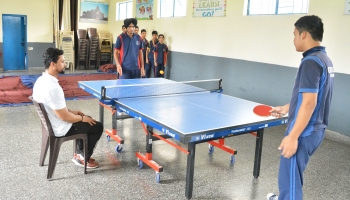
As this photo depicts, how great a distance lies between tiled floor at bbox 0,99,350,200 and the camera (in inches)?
125

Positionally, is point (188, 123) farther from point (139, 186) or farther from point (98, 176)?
point (98, 176)

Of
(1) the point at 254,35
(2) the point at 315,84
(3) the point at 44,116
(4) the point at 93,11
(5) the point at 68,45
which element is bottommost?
(3) the point at 44,116

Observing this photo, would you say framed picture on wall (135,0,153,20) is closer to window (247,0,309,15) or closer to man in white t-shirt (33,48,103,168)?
window (247,0,309,15)

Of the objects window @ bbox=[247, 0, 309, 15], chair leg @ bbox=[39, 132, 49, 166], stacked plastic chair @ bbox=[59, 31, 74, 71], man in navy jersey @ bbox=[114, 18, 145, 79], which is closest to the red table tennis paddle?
chair leg @ bbox=[39, 132, 49, 166]

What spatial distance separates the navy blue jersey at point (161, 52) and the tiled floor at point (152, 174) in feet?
14.1

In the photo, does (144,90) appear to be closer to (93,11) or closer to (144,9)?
(144,9)

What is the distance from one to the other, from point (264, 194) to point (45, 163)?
2.41 metres

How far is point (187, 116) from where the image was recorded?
3088 millimetres

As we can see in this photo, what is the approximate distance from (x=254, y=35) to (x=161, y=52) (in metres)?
3.18

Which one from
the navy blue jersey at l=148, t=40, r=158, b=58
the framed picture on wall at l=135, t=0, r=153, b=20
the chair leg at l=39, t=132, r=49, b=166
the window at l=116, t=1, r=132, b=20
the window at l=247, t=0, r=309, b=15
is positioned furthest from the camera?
the window at l=116, t=1, r=132, b=20

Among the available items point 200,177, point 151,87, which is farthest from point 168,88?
point 200,177

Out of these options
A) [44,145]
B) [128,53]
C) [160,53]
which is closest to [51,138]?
[44,145]

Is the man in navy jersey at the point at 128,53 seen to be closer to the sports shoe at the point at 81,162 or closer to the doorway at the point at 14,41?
the sports shoe at the point at 81,162

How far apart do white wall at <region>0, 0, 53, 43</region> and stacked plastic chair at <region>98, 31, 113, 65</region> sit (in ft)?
5.81
